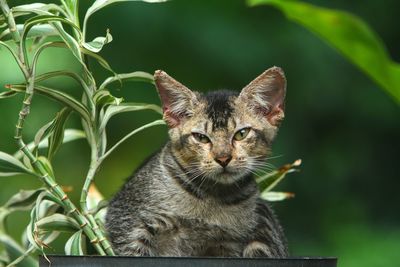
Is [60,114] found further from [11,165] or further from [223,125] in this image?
[223,125]

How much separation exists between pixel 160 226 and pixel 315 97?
3.31m

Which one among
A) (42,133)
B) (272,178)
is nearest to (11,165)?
(42,133)

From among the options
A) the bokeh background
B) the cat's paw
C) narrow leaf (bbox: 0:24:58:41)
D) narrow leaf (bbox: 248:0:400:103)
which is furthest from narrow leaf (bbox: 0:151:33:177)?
the bokeh background

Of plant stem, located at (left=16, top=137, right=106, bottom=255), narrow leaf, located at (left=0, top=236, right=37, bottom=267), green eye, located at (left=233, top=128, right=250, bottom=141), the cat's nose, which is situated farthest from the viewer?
narrow leaf, located at (left=0, top=236, right=37, bottom=267)

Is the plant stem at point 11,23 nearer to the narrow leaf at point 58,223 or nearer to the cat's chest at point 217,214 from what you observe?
the narrow leaf at point 58,223

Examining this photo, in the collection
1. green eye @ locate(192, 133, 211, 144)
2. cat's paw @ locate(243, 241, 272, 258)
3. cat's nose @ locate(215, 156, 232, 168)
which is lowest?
cat's paw @ locate(243, 241, 272, 258)

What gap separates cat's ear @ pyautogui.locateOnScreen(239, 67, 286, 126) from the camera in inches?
96.6

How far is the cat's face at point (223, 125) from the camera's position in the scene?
239cm

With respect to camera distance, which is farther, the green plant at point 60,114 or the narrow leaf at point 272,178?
the narrow leaf at point 272,178

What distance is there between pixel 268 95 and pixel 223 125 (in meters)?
0.19

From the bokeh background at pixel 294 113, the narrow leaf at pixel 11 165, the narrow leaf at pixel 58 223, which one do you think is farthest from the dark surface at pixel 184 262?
the bokeh background at pixel 294 113

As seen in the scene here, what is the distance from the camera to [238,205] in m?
2.51

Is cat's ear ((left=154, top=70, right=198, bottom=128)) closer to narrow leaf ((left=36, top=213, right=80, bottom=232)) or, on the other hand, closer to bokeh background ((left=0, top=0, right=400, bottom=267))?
narrow leaf ((left=36, top=213, right=80, bottom=232))

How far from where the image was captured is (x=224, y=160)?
234 cm
